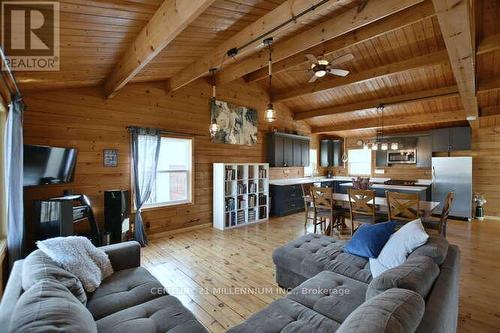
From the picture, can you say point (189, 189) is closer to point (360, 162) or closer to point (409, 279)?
point (409, 279)

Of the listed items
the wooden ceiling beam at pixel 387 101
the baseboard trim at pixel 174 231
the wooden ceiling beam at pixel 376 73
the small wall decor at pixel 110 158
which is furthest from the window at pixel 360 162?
the small wall decor at pixel 110 158

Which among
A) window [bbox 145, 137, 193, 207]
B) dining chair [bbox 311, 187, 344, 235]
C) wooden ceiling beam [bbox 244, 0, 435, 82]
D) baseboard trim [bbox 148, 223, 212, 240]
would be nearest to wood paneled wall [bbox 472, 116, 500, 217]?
dining chair [bbox 311, 187, 344, 235]

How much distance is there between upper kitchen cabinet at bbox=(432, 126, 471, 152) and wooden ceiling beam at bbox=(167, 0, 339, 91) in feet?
18.8

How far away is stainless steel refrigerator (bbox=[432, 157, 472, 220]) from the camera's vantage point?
6.22 m

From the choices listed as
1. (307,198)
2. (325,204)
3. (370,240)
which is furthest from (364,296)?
(307,198)

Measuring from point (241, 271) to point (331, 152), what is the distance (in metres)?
6.82

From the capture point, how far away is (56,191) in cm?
376

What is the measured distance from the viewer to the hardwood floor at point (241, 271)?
2454mm

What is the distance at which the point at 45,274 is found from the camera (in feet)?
5.01

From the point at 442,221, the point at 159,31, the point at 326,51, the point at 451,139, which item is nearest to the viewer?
the point at 159,31

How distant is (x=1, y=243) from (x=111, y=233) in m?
1.34

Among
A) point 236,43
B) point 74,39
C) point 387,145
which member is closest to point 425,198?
point 387,145

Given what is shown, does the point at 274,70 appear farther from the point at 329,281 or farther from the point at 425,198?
the point at 425,198

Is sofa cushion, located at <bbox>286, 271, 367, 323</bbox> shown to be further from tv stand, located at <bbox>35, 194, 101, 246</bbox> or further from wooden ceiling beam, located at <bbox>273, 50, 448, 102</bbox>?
wooden ceiling beam, located at <bbox>273, 50, 448, 102</bbox>
